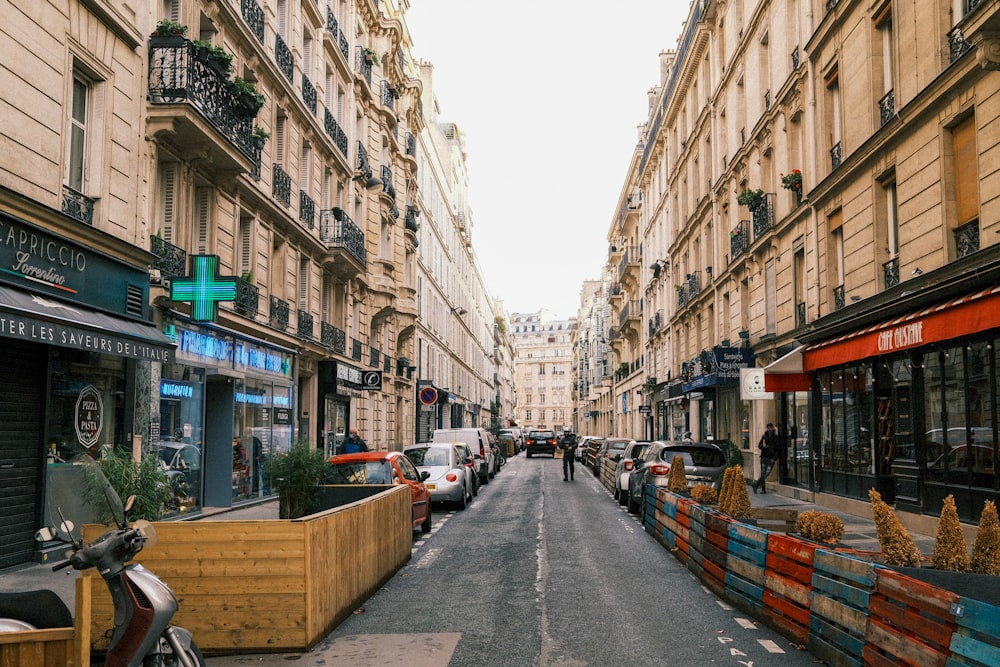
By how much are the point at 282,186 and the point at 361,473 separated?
10.2 meters

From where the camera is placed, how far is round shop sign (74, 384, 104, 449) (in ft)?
39.8

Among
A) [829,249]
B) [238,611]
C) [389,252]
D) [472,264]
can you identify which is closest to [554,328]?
[472,264]

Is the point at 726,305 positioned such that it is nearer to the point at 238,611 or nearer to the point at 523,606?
the point at 523,606

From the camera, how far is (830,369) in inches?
750

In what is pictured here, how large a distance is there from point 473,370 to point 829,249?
55.7 meters

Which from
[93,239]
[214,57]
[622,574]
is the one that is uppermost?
[214,57]

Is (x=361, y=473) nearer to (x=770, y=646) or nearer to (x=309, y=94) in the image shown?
(x=770, y=646)

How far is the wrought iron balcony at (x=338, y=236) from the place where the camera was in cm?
2552

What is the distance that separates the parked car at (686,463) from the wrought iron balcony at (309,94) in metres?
13.3

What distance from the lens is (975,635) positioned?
441cm

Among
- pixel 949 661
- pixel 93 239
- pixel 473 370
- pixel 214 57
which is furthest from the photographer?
pixel 473 370

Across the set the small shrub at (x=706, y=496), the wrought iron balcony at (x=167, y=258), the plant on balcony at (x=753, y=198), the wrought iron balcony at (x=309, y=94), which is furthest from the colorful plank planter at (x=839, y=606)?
the wrought iron balcony at (x=309, y=94)

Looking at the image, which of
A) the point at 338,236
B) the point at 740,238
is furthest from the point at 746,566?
the point at 740,238

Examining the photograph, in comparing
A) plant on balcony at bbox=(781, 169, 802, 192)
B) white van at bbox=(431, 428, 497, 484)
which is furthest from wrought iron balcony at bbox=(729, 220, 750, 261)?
white van at bbox=(431, 428, 497, 484)
